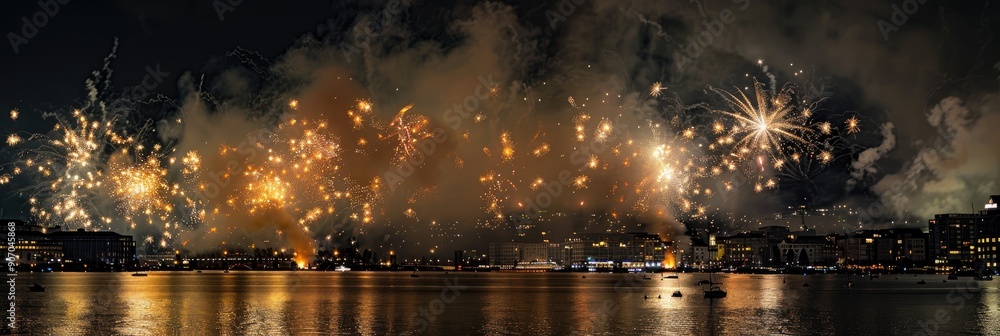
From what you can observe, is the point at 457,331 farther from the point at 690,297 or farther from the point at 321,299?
the point at 690,297

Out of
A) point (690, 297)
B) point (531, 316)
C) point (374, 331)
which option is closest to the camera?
point (374, 331)

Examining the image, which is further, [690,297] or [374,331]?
[690,297]

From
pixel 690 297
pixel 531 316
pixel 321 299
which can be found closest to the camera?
pixel 531 316

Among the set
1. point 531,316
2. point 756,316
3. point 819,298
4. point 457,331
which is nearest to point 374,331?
point 457,331

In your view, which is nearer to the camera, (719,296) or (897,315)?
(897,315)

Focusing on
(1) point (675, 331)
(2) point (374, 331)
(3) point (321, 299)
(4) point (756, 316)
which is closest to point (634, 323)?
(1) point (675, 331)

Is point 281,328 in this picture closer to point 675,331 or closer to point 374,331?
point 374,331

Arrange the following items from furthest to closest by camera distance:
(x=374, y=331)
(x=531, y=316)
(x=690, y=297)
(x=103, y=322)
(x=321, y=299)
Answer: (x=690, y=297) → (x=321, y=299) → (x=531, y=316) → (x=103, y=322) → (x=374, y=331)

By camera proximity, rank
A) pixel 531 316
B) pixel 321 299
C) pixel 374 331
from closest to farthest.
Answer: pixel 374 331
pixel 531 316
pixel 321 299
